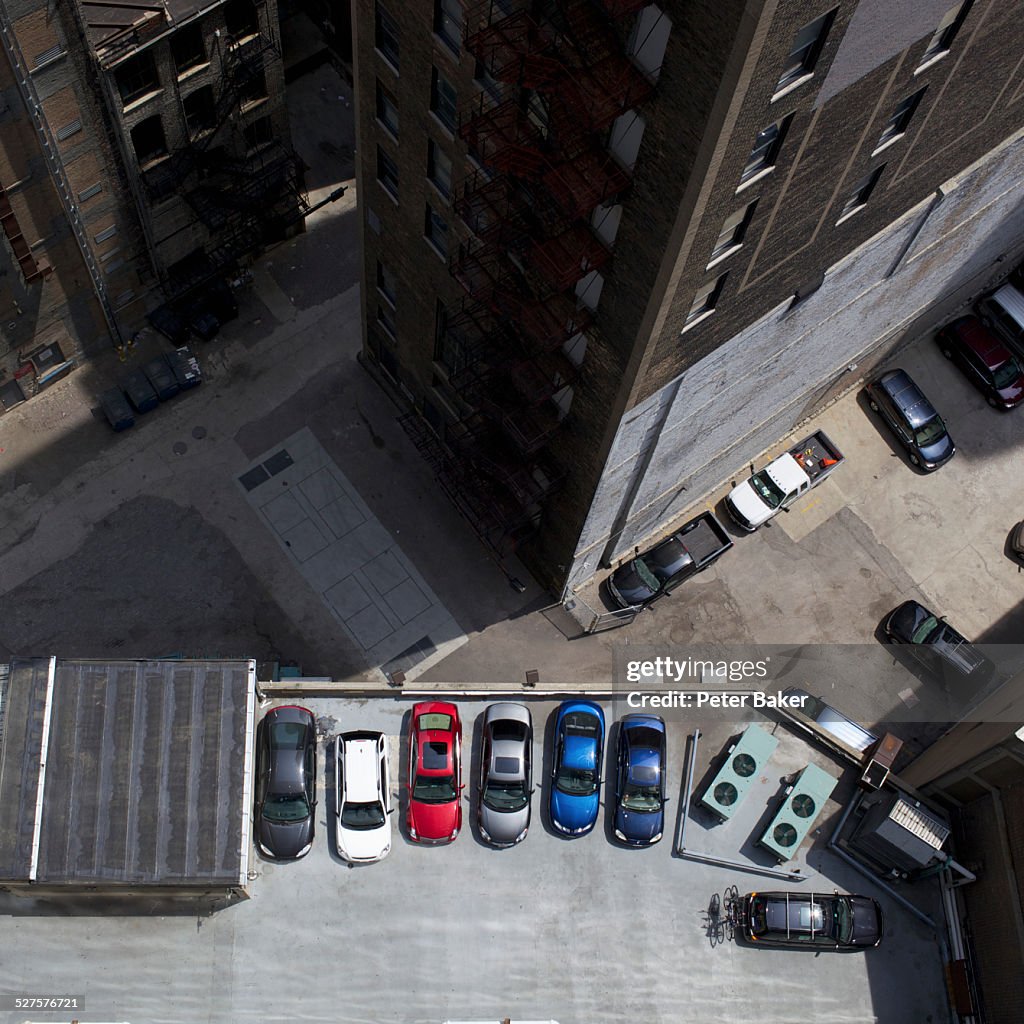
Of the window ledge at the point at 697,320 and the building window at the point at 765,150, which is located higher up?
the window ledge at the point at 697,320

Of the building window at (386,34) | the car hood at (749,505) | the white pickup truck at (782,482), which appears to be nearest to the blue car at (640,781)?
the car hood at (749,505)

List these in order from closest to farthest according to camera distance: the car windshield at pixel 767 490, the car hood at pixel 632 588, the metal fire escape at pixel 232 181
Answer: the metal fire escape at pixel 232 181 → the car hood at pixel 632 588 → the car windshield at pixel 767 490

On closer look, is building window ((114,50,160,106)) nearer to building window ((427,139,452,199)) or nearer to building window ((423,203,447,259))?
building window ((423,203,447,259))

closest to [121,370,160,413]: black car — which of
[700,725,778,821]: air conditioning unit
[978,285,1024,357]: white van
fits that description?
[700,725,778,821]: air conditioning unit

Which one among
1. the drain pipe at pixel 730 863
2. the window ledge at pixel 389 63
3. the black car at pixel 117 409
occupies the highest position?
the black car at pixel 117 409

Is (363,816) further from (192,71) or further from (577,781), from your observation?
(192,71)

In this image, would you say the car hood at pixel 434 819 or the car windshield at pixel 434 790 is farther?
the car windshield at pixel 434 790

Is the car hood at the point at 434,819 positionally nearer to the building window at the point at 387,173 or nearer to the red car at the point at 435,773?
the red car at the point at 435,773
